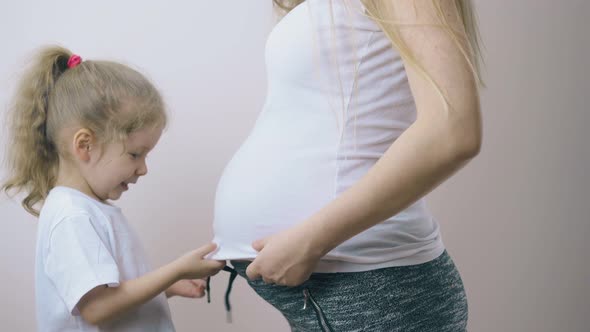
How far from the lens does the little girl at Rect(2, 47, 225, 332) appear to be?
942 mm

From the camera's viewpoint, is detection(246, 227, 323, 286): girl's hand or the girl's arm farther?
the girl's arm

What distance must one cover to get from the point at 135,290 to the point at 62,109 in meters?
0.34

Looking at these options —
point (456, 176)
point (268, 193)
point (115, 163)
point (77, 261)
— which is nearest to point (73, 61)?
point (115, 163)

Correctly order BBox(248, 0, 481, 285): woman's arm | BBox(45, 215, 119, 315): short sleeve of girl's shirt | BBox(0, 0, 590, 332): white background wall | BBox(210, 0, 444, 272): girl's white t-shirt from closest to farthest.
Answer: BBox(248, 0, 481, 285): woman's arm, BBox(210, 0, 444, 272): girl's white t-shirt, BBox(45, 215, 119, 315): short sleeve of girl's shirt, BBox(0, 0, 590, 332): white background wall

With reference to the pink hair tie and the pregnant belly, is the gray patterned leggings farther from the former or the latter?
the pink hair tie

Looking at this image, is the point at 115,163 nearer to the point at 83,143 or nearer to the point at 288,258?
the point at 83,143

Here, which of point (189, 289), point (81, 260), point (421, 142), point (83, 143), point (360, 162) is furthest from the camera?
point (189, 289)

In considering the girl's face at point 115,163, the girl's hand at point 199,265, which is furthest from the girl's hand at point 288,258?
the girl's face at point 115,163

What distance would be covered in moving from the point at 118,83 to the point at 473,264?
0.96m

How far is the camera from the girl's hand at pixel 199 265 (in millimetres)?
921

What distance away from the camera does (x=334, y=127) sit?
2.41 ft

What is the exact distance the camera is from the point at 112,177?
1.05 metres

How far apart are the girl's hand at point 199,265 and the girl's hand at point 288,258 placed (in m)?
0.21

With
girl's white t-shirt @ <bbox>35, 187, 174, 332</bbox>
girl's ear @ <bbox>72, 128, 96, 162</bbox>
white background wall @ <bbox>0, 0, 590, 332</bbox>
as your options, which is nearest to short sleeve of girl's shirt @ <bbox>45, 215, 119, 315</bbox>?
girl's white t-shirt @ <bbox>35, 187, 174, 332</bbox>
